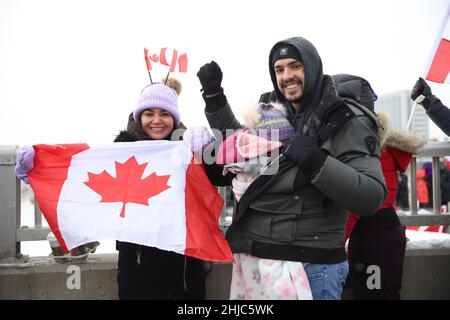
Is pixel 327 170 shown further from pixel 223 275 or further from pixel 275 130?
pixel 223 275

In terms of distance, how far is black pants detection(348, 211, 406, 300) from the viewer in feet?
10.1

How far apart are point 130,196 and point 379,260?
1789 millimetres

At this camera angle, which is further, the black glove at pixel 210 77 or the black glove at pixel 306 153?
the black glove at pixel 210 77

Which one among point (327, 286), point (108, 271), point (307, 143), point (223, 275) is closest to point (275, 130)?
point (307, 143)

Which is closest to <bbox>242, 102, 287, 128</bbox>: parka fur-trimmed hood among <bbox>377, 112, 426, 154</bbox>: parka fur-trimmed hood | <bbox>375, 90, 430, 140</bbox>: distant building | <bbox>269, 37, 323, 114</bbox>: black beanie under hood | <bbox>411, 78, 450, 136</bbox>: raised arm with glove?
<bbox>269, 37, 323, 114</bbox>: black beanie under hood

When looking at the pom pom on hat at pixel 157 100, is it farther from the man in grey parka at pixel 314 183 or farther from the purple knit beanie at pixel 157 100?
the man in grey parka at pixel 314 183

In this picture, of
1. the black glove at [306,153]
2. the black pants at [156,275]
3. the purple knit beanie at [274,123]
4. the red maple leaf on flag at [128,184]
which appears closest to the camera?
the black glove at [306,153]

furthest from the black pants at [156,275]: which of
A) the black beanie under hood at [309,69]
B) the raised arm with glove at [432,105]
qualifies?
the raised arm with glove at [432,105]

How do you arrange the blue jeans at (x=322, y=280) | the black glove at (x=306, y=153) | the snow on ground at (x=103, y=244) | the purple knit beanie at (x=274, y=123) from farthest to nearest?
1. the snow on ground at (x=103, y=244)
2. the purple knit beanie at (x=274, y=123)
3. the blue jeans at (x=322, y=280)
4. the black glove at (x=306, y=153)

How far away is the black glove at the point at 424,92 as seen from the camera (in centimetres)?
369

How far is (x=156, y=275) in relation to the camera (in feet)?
9.32

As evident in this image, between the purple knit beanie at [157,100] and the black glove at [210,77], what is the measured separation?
0.52 m

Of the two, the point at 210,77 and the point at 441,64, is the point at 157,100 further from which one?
the point at 441,64
